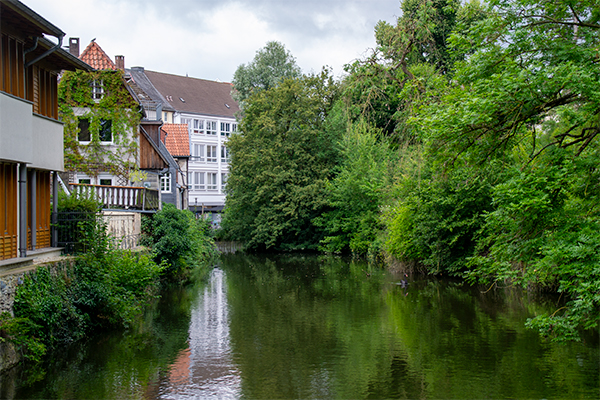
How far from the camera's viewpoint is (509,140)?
11.1 metres

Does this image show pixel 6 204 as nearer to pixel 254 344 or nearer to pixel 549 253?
pixel 254 344

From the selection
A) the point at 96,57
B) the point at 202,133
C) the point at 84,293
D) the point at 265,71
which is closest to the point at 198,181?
the point at 202,133

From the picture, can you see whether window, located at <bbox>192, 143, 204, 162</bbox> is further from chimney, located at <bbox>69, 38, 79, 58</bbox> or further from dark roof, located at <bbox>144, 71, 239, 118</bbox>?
chimney, located at <bbox>69, 38, 79, 58</bbox>

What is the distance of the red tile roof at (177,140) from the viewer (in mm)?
47625

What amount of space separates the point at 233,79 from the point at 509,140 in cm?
5001

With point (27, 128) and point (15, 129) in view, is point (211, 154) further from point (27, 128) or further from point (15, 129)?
point (15, 129)

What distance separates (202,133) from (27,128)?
192 ft

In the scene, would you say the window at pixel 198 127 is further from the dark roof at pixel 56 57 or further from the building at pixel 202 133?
the dark roof at pixel 56 57

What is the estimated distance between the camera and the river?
10.0 meters

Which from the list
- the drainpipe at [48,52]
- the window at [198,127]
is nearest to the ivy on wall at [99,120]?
the drainpipe at [48,52]

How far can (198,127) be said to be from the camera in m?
70.0

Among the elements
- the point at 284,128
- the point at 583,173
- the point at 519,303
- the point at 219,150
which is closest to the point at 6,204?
the point at 583,173

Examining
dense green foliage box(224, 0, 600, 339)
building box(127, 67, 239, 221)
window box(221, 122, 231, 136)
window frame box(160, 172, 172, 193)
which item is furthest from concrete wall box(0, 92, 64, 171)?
window box(221, 122, 231, 136)

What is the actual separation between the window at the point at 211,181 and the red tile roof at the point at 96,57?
40469 millimetres
